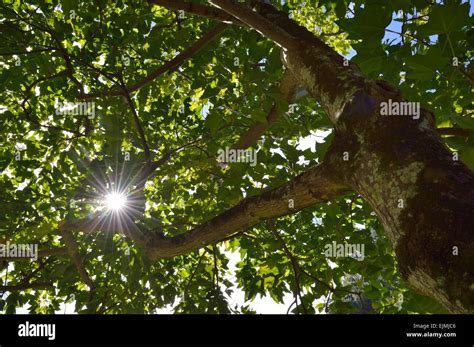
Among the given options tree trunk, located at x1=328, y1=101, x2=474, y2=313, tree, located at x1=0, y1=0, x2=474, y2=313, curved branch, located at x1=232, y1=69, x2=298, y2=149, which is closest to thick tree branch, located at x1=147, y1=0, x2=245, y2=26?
tree, located at x1=0, y1=0, x2=474, y2=313

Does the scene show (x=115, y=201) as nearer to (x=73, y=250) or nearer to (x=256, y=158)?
(x=73, y=250)

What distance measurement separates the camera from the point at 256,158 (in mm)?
4688

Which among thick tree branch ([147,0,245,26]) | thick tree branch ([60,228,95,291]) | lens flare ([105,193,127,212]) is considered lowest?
thick tree branch ([60,228,95,291])

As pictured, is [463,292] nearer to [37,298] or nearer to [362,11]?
[362,11]

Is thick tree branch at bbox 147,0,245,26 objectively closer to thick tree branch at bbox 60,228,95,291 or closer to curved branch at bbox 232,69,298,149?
curved branch at bbox 232,69,298,149

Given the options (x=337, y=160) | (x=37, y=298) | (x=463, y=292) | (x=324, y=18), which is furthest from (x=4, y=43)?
(x=324, y=18)

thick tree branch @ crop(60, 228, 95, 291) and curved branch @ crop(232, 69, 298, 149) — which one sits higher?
curved branch @ crop(232, 69, 298, 149)

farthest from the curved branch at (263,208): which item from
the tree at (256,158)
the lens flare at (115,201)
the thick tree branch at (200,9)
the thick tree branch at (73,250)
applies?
the thick tree branch at (200,9)

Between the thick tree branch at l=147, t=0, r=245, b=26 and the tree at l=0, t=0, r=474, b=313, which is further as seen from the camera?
the thick tree branch at l=147, t=0, r=245, b=26

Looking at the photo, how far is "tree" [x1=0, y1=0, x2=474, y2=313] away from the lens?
162cm

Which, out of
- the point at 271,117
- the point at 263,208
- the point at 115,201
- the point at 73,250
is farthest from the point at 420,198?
the point at 73,250

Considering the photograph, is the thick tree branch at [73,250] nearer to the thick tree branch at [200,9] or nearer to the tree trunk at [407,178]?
the thick tree branch at [200,9]

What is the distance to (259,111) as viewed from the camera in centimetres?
306

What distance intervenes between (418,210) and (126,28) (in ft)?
15.3
